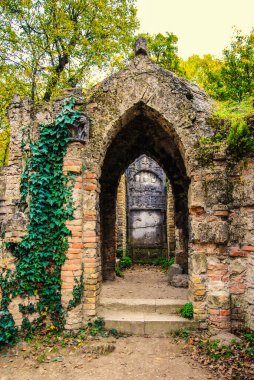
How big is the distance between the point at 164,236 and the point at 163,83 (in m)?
9.64

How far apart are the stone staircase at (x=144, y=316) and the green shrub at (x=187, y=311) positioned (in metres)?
0.08

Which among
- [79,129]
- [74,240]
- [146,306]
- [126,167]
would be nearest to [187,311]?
[146,306]

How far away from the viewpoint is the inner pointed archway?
7.43 metres

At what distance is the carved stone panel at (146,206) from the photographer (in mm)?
13916

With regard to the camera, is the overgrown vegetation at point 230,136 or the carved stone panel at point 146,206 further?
the carved stone panel at point 146,206

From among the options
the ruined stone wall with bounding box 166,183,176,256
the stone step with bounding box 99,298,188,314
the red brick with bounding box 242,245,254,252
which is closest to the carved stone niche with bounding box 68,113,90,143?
the stone step with bounding box 99,298,188,314

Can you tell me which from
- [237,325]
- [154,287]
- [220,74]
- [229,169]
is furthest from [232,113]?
[220,74]

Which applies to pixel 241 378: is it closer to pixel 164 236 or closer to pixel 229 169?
pixel 229 169

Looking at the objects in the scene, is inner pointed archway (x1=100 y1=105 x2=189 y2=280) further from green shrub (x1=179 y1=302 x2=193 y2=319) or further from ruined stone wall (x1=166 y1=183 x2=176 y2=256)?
ruined stone wall (x1=166 y1=183 x2=176 y2=256)

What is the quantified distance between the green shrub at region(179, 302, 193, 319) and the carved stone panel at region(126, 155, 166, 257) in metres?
8.76

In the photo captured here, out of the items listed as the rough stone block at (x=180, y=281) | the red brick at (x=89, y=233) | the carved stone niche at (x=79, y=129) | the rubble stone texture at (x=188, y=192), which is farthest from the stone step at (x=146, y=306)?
the carved stone niche at (x=79, y=129)

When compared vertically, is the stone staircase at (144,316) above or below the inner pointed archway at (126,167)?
below

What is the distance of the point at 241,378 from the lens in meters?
3.48

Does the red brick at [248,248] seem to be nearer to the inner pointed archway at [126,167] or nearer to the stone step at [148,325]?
the stone step at [148,325]
